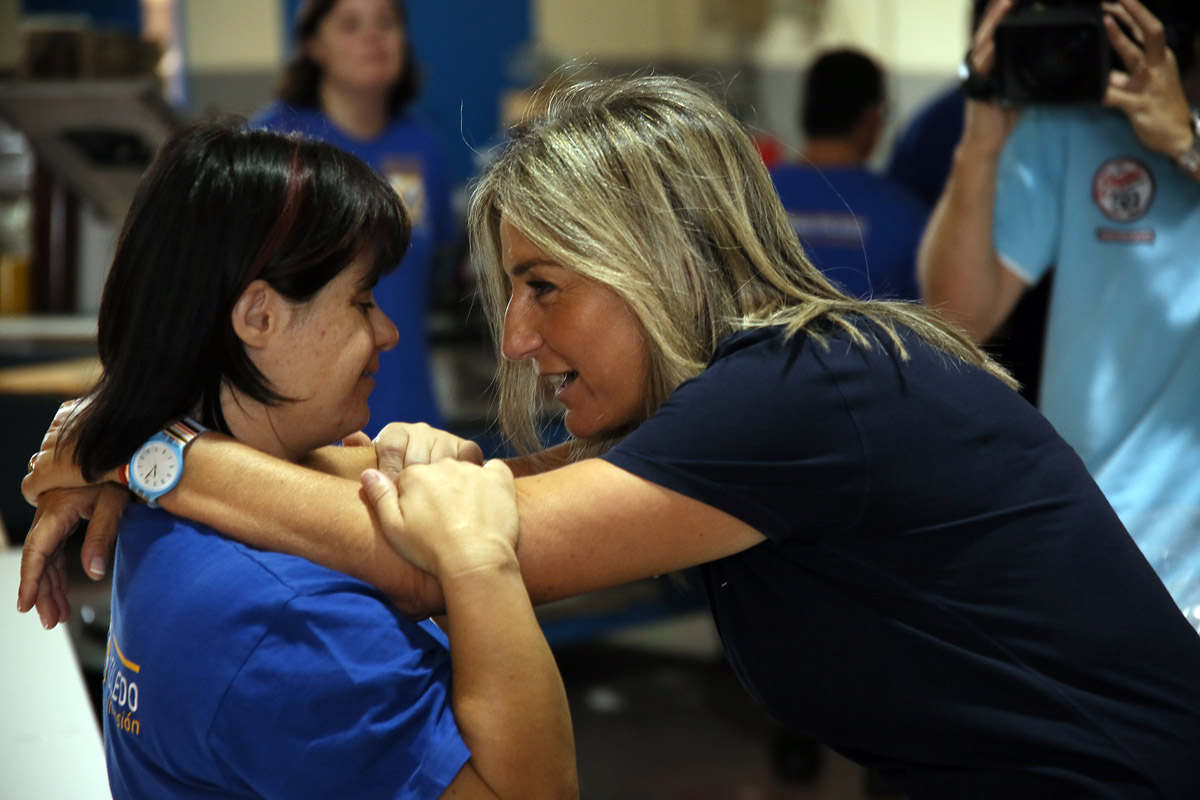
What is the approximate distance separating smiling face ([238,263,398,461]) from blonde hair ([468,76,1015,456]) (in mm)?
196

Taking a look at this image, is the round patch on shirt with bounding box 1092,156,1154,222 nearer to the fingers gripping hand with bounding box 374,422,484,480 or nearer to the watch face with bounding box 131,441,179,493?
the fingers gripping hand with bounding box 374,422,484,480

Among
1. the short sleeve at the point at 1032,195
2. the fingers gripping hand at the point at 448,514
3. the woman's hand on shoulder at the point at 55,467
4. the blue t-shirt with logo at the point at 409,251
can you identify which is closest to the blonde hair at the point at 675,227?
the fingers gripping hand at the point at 448,514

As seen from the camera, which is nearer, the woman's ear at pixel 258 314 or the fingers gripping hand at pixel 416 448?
the woman's ear at pixel 258 314

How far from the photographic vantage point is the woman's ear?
3.87 feet

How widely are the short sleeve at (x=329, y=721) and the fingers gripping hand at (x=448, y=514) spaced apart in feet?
0.32

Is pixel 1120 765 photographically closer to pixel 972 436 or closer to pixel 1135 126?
pixel 972 436

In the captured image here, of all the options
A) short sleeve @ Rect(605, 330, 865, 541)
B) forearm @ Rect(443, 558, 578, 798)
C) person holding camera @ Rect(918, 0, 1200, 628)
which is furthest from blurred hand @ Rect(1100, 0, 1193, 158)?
forearm @ Rect(443, 558, 578, 798)

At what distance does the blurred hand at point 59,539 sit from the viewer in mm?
1297

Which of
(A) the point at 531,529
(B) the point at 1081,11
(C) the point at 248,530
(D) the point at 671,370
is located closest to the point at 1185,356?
(B) the point at 1081,11

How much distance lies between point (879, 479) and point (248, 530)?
57 cm

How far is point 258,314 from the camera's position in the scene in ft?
3.92

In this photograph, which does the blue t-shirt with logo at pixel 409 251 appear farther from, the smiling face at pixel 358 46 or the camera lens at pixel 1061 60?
the camera lens at pixel 1061 60

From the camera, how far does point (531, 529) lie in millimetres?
1188

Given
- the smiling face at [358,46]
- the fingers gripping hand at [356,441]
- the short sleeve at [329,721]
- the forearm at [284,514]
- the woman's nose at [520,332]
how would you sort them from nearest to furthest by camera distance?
the short sleeve at [329,721] < the forearm at [284,514] < the woman's nose at [520,332] < the fingers gripping hand at [356,441] < the smiling face at [358,46]
